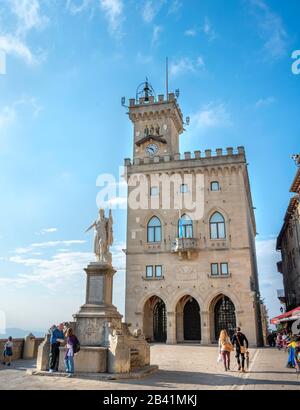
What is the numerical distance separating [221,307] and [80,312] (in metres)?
23.6

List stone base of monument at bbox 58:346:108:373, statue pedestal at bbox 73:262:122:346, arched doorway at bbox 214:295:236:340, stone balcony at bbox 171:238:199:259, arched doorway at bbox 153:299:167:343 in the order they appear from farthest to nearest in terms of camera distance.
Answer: arched doorway at bbox 153:299:167:343, stone balcony at bbox 171:238:199:259, arched doorway at bbox 214:295:236:340, statue pedestal at bbox 73:262:122:346, stone base of monument at bbox 58:346:108:373

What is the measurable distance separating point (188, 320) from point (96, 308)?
23.1 m

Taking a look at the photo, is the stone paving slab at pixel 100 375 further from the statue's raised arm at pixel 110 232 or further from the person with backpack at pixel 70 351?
the statue's raised arm at pixel 110 232

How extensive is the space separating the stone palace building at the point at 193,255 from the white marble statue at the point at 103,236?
63.7 ft

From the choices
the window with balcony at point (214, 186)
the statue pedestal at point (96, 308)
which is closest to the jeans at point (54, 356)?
the statue pedestal at point (96, 308)

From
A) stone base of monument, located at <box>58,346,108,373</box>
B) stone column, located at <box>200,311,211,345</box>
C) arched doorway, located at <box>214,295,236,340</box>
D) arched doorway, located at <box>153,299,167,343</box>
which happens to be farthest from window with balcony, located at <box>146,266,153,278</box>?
stone base of monument, located at <box>58,346,108,373</box>

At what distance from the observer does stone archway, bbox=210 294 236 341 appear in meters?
33.8

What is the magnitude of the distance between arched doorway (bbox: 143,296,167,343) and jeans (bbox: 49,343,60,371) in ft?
76.8

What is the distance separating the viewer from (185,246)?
34.0 metres

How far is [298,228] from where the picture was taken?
32.7m

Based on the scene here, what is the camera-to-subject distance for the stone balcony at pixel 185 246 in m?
34.1

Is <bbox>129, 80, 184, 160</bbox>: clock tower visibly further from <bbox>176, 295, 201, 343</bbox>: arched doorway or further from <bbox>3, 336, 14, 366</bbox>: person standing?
<bbox>3, 336, 14, 366</bbox>: person standing
